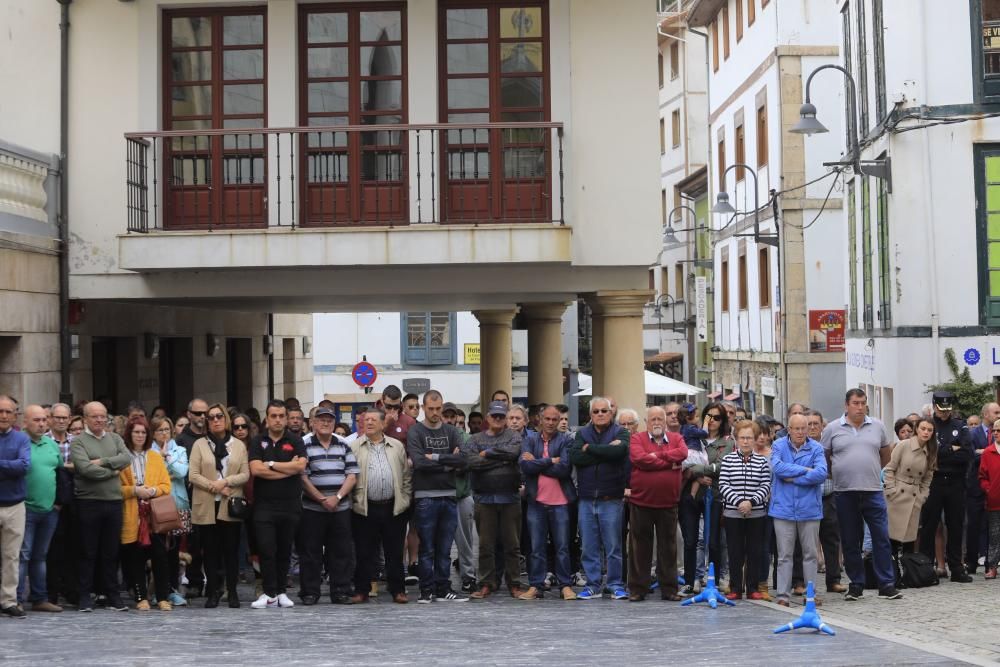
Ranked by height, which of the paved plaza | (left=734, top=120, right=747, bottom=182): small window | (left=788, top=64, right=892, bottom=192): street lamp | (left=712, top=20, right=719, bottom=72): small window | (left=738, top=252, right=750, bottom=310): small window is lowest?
the paved plaza

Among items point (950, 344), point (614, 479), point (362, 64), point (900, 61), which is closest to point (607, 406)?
point (614, 479)

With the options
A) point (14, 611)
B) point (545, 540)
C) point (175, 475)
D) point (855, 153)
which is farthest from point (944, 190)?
point (14, 611)

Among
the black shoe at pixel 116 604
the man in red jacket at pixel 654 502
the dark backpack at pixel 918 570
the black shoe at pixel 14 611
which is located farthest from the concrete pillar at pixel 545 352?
the black shoe at pixel 14 611

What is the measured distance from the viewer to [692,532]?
589 inches

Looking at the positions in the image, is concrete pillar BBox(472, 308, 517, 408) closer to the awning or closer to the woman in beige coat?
the awning

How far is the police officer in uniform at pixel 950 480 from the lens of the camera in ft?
52.7

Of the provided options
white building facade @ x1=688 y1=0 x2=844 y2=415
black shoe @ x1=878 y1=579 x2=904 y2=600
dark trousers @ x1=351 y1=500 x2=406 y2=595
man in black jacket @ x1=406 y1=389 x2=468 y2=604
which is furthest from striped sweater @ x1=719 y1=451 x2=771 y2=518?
white building facade @ x1=688 y1=0 x2=844 y2=415

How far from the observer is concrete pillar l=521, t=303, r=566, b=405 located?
27.6 meters

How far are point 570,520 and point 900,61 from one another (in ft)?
39.5

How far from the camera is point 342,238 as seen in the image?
1838 centimetres

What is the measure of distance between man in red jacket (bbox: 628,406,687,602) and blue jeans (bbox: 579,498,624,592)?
122 millimetres

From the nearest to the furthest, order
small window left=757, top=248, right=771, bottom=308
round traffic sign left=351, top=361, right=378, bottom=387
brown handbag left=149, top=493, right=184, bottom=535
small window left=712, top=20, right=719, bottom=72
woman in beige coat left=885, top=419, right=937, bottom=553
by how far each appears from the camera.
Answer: brown handbag left=149, top=493, right=184, bottom=535
woman in beige coat left=885, top=419, right=937, bottom=553
round traffic sign left=351, top=361, right=378, bottom=387
small window left=757, top=248, right=771, bottom=308
small window left=712, top=20, right=719, bottom=72

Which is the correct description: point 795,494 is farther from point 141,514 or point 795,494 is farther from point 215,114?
point 215,114

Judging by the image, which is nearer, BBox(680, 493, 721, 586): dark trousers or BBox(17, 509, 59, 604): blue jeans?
BBox(17, 509, 59, 604): blue jeans
